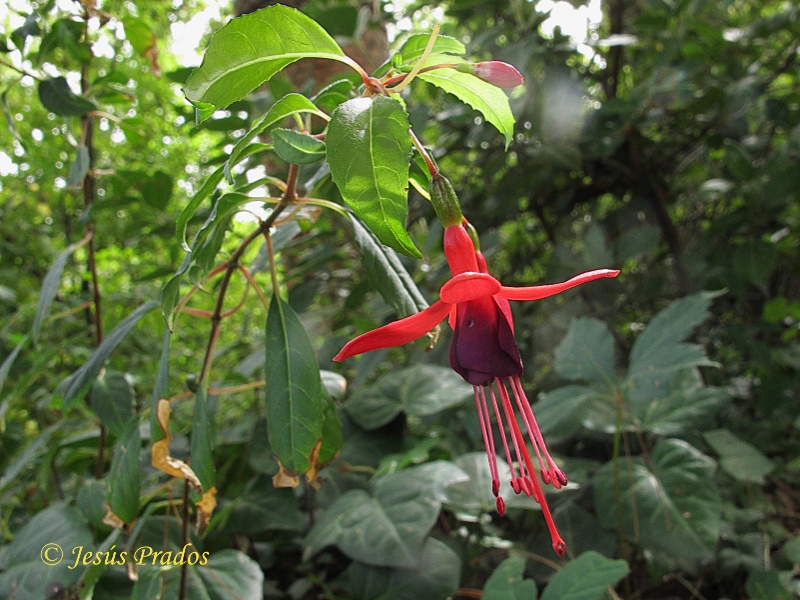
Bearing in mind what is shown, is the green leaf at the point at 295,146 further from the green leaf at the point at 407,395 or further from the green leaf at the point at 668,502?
the green leaf at the point at 668,502

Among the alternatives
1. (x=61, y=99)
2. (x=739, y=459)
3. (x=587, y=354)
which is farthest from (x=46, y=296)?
(x=739, y=459)

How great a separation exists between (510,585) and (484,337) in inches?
19.3

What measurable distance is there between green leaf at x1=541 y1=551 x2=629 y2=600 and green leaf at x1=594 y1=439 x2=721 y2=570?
0.79 feet

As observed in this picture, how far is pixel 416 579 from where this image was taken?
80 centimetres

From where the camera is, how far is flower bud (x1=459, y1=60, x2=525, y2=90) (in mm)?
395

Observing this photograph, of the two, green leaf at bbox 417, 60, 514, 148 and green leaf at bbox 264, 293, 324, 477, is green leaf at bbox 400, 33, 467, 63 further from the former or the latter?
green leaf at bbox 264, 293, 324, 477

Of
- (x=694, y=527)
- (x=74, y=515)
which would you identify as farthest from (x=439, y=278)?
(x=74, y=515)

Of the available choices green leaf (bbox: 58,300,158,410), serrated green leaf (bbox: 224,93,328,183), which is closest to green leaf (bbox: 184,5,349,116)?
serrated green leaf (bbox: 224,93,328,183)

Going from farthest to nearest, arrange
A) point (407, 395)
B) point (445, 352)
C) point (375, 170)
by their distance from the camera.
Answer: point (445, 352) < point (407, 395) < point (375, 170)

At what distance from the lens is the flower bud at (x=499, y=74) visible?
0.40 m

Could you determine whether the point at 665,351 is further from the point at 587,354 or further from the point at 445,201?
the point at 445,201

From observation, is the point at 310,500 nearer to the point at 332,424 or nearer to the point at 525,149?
the point at 332,424

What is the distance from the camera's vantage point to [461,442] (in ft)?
4.06

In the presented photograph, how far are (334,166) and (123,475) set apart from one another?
435mm
